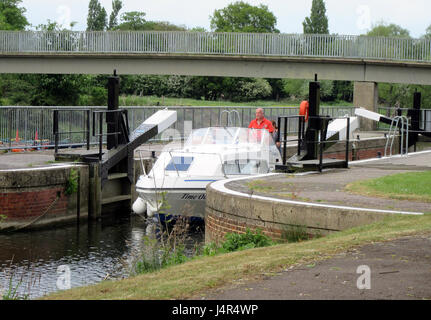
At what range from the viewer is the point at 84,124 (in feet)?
92.9

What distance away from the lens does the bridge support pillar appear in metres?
51.7

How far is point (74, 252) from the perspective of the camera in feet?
57.5

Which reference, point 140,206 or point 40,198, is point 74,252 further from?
point 140,206

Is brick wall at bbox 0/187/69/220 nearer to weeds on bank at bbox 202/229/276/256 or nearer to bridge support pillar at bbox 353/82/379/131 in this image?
weeds on bank at bbox 202/229/276/256

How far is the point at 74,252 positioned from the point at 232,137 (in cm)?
704

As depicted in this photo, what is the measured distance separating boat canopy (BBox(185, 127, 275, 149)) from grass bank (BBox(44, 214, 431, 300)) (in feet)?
37.1

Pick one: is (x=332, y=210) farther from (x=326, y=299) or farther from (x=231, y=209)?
(x=326, y=299)

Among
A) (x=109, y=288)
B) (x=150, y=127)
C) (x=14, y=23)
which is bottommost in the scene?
(x=109, y=288)

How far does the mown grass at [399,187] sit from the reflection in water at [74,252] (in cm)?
478

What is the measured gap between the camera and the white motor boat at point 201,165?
19953mm

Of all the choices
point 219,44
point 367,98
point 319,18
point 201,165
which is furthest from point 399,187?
point 319,18

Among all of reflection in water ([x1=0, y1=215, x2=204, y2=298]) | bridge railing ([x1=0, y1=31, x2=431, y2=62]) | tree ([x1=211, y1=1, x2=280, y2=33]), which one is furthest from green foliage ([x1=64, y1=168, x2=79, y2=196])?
tree ([x1=211, y1=1, x2=280, y2=33])
